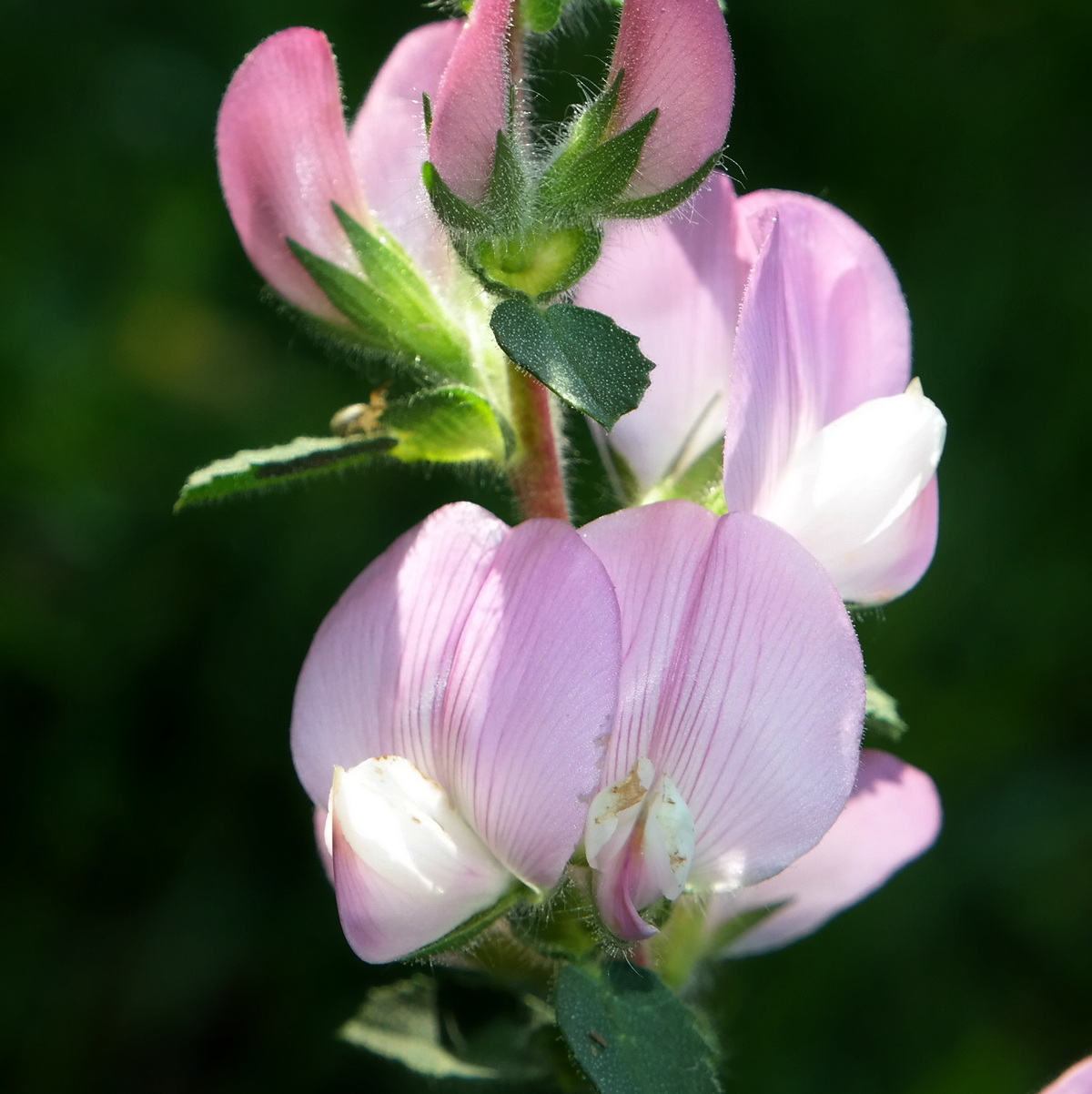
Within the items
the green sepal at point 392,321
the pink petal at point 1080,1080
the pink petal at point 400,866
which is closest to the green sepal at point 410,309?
the green sepal at point 392,321

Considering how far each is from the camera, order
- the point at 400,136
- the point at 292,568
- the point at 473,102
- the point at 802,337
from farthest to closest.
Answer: the point at 292,568 → the point at 400,136 → the point at 802,337 → the point at 473,102

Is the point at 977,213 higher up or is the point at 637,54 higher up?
the point at 637,54

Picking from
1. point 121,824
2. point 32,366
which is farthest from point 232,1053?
point 32,366

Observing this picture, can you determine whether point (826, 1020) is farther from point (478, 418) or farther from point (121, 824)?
point (478, 418)

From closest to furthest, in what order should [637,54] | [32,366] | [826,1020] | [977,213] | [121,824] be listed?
1. [637,54]
2. [826,1020]
3. [121,824]
4. [32,366]
5. [977,213]

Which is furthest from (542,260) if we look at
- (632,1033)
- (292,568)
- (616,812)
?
(292,568)

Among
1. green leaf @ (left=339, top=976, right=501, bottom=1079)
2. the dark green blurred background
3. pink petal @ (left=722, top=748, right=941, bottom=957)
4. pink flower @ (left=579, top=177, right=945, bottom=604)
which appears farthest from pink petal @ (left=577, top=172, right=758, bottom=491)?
the dark green blurred background

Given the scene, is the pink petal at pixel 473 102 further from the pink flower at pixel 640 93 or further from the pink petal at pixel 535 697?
the pink petal at pixel 535 697

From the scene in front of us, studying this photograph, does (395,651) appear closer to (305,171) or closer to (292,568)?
(305,171)
